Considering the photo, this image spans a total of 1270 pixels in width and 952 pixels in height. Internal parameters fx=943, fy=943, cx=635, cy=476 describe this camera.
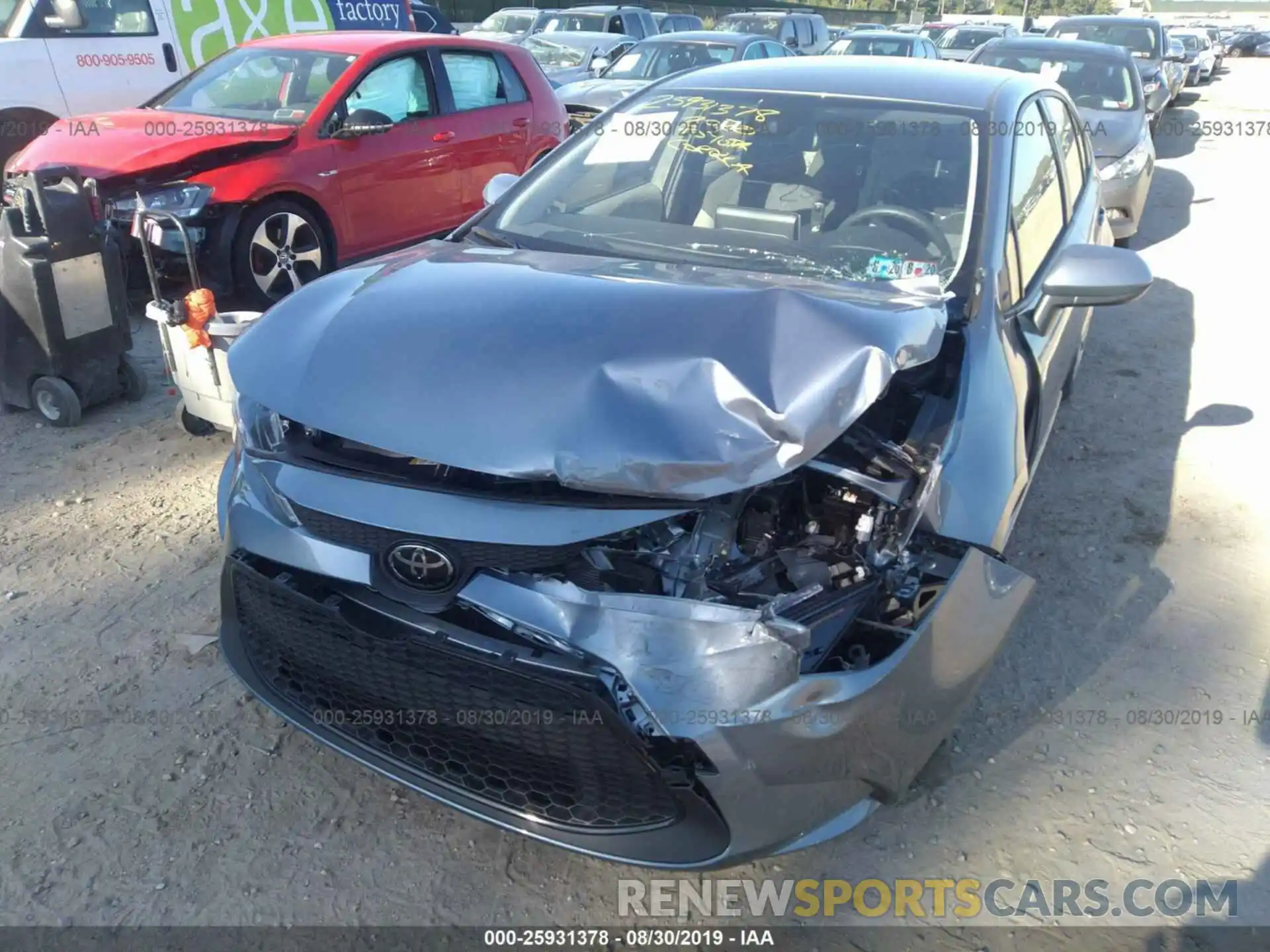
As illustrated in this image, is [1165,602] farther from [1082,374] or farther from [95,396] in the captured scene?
[95,396]

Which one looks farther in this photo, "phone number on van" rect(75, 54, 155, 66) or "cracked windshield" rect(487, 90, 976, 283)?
"phone number on van" rect(75, 54, 155, 66)

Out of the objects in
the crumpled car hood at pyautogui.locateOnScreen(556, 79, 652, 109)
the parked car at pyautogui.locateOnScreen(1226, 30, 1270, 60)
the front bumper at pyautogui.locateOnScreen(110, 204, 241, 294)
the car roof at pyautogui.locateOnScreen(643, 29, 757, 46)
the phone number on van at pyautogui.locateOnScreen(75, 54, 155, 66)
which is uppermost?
the phone number on van at pyautogui.locateOnScreen(75, 54, 155, 66)

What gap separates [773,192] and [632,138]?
0.70 metres

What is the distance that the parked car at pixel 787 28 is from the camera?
15.9m

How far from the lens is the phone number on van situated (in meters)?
7.59

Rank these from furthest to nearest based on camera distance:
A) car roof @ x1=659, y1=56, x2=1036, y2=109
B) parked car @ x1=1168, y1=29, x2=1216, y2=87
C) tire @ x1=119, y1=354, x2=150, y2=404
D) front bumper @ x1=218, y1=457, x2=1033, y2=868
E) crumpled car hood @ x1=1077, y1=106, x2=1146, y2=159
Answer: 1. parked car @ x1=1168, y1=29, x2=1216, y2=87
2. crumpled car hood @ x1=1077, y1=106, x2=1146, y2=159
3. tire @ x1=119, y1=354, x2=150, y2=404
4. car roof @ x1=659, y1=56, x2=1036, y2=109
5. front bumper @ x1=218, y1=457, x2=1033, y2=868

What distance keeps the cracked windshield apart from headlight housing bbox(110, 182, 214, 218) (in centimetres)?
276

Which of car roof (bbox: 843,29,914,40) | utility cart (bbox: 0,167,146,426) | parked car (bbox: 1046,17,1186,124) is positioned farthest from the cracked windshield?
car roof (bbox: 843,29,914,40)

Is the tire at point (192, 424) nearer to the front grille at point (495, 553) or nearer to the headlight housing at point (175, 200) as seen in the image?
the headlight housing at point (175, 200)

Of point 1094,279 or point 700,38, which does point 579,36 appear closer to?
point 700,38

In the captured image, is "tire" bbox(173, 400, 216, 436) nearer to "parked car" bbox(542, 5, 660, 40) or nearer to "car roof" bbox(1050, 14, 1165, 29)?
"parked car" bbox(542, 5, 660, 40)

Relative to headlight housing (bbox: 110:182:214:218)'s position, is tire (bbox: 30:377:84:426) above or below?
below

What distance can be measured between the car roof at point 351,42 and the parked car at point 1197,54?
22018 millimetres

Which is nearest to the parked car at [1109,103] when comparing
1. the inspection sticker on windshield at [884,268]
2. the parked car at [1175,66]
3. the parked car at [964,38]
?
the inspection sticker on windshield at [884,268]
